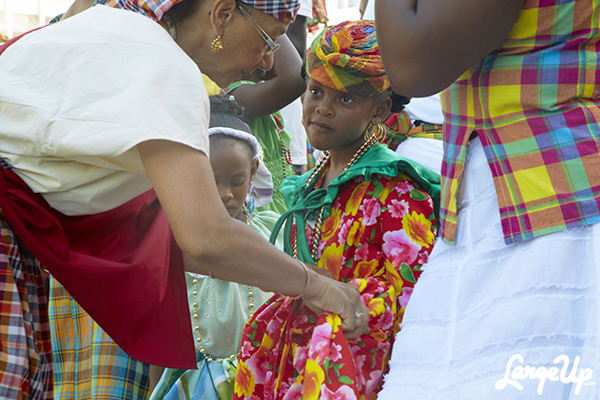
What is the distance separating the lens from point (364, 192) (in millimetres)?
2451

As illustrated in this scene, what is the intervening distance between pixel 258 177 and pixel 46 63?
220cm

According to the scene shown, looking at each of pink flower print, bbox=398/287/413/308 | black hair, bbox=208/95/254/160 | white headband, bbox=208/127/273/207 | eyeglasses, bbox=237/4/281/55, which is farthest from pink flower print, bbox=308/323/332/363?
white headband, bbox=208/127/273/207

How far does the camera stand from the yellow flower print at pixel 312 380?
77.4 inches

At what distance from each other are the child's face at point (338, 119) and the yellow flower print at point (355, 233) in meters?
0.47

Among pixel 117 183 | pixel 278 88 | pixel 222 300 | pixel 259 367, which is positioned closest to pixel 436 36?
pixel 117 183

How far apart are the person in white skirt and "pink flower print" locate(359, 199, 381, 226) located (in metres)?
0.94

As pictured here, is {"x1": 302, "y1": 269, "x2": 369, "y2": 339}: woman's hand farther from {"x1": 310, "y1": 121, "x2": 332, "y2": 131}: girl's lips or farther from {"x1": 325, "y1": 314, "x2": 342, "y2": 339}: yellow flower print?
{"x1": 310, "y1": 121, "x2": 332, "y2": 131}: girl's lips

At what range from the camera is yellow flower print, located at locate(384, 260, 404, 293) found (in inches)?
89.4

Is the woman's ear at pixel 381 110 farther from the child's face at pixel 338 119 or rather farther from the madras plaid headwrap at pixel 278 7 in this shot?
the madras plaid headwrap at pixel 278 7

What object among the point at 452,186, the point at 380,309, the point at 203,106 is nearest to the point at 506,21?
the point at 452,186

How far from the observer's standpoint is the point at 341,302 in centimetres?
199

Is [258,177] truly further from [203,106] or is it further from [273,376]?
[203,106]

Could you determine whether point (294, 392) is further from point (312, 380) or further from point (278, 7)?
point (278, 7)

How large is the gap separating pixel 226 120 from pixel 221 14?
4.61 ft
